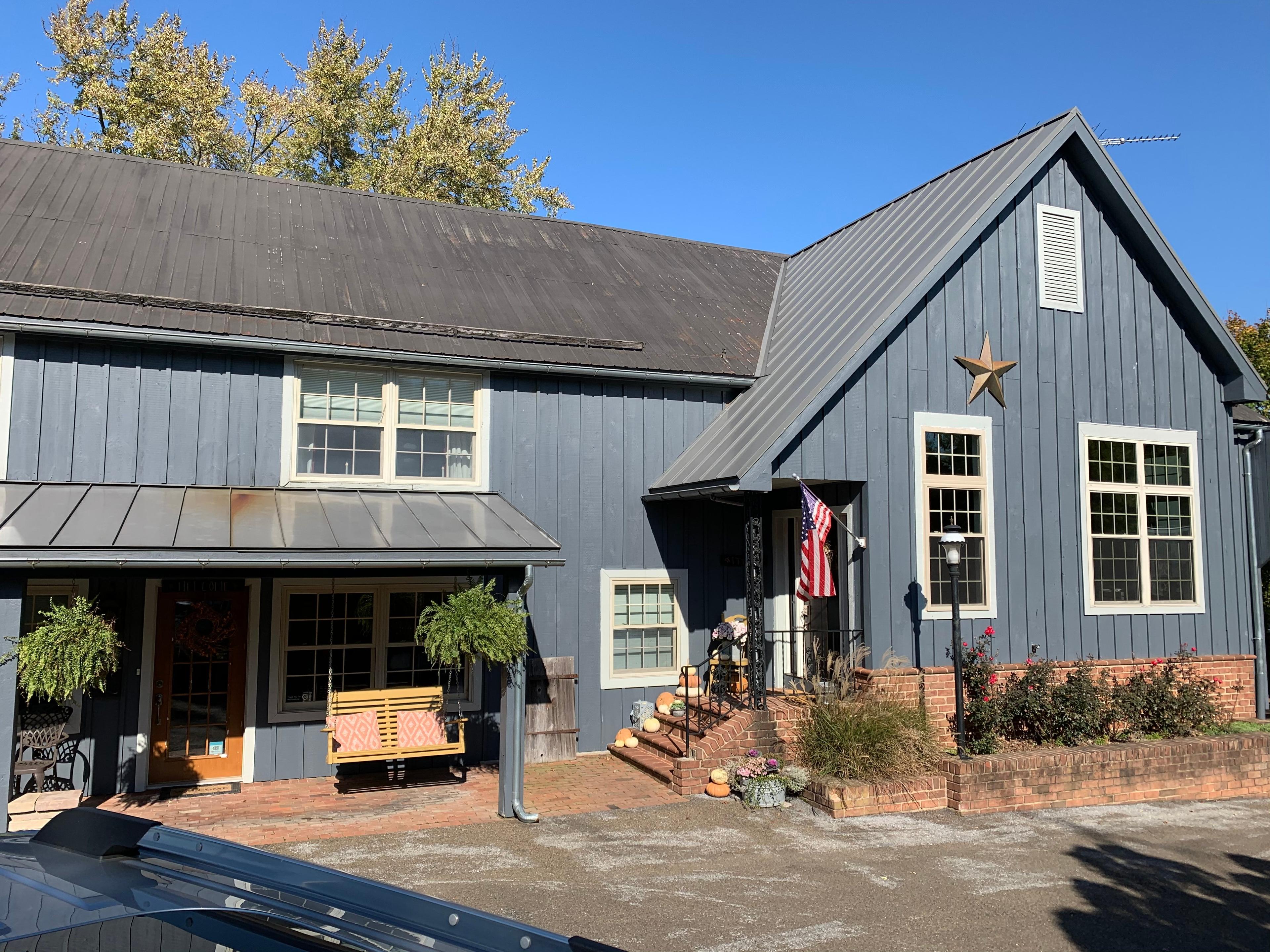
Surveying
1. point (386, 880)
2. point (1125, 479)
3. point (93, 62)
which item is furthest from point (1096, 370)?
point (93, 62)

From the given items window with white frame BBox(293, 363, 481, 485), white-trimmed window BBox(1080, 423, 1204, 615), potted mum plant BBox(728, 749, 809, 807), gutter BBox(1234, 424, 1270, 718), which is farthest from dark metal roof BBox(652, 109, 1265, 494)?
potted mum plant BBox(728, 749, 809, 807)

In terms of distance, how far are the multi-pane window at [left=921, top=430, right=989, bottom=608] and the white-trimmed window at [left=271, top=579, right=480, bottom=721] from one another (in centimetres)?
585

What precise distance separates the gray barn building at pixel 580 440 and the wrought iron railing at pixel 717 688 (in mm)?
344

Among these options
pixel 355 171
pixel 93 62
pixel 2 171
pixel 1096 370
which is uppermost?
pixel 93 62

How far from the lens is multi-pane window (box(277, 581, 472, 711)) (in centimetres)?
1116

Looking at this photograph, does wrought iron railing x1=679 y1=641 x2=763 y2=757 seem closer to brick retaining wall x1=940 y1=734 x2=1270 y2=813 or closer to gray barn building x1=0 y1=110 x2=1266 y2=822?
gray barn building x1=0 y1=110 x2=1266 y2=822

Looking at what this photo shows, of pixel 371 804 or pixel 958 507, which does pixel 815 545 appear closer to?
pixel 958 507

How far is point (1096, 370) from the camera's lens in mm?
12984

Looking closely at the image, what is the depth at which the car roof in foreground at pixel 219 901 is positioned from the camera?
1.84 metres

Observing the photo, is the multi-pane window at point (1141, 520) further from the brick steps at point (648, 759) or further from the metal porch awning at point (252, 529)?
the metal porch awning at point (252, 529)

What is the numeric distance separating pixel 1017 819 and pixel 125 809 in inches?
353

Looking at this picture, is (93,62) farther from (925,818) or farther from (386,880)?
(925,818)

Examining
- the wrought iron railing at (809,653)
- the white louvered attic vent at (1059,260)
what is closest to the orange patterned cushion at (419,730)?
the wrought iron railing at (809,653)

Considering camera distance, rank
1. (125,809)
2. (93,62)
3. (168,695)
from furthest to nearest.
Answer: (93,62), (168,695), (125,809)
